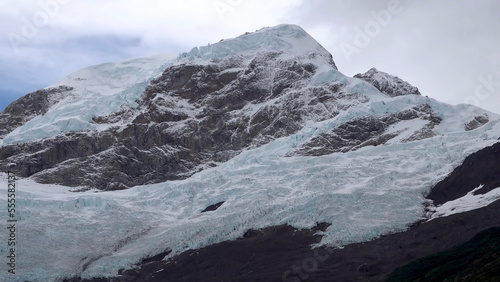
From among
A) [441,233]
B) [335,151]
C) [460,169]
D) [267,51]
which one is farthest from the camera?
[267,51]

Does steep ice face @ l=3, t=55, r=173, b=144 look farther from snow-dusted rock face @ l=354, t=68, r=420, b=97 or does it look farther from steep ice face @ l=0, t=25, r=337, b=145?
snow-dusted rock face @ l=354, t=68, r=420, b=97

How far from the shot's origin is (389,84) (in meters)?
153

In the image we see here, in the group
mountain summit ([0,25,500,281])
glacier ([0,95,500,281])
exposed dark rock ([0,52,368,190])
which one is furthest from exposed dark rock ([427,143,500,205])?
exposed dark rock ([0,52,368,190])

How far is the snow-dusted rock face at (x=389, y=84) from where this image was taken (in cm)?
15225

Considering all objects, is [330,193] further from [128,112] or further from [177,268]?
[128,112]

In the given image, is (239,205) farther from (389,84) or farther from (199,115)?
(389,84)

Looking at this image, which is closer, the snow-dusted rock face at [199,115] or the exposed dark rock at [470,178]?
the exposed dark rock at [470,178]

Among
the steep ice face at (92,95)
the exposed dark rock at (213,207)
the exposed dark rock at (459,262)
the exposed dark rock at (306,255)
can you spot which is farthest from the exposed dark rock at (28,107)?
the exposed dark rock at (459,262)

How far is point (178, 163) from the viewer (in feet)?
448

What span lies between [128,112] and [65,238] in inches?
1873

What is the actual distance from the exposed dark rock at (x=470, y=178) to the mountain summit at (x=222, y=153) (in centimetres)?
43

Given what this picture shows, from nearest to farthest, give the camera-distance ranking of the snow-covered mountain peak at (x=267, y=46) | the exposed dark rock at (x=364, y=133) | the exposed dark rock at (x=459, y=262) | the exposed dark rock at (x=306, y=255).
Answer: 1. the exposed dark rock at (x=459, y=262)
2. the exposed dark rock at (x=306, y=255)
3. the exposed dark rock at (x=364, y=133)
4. the snow-covered mountain peak at (x=267, y=46)

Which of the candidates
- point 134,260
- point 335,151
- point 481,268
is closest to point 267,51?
point 335,151

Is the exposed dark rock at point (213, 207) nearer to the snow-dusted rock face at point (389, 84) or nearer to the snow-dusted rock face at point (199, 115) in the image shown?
the snow-dusted rock face at point (199, 115)
